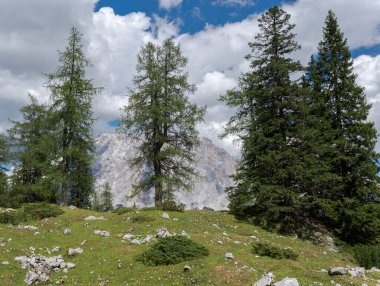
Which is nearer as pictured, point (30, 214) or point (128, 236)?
point (128, 236)

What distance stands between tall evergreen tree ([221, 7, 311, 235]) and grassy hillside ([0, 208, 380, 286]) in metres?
2.89

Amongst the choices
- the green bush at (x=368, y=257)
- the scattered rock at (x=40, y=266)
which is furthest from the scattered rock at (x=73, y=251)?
the green bush at (x=368, y=257)

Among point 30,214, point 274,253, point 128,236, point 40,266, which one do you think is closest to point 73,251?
point 40,266

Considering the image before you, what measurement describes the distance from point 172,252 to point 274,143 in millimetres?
17220

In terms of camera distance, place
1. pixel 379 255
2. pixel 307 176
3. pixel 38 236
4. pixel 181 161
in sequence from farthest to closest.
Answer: pixel 181 161
pixel 307 176
pixel 379 255
pixel 38 236

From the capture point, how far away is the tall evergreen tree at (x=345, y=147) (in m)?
31.0

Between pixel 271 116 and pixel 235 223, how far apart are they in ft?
32.7

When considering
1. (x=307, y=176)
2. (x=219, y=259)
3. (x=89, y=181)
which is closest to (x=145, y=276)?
(x=219, y=259)

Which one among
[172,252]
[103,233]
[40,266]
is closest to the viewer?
[40,266]

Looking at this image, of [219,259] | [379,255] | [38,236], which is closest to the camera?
[219,259]

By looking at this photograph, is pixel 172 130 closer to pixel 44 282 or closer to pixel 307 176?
pixel 307 176

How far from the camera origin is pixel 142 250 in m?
19.2

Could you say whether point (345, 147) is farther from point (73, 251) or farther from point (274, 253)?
point (73, 251)

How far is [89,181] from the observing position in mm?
39781
